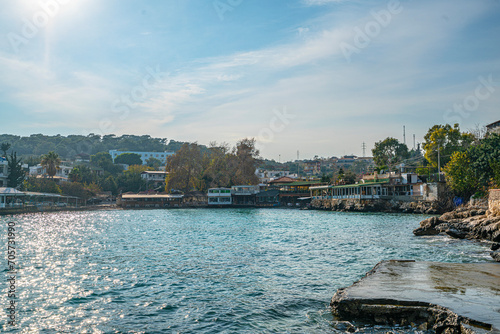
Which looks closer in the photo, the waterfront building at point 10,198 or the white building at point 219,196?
the waterfront building at point 10,198

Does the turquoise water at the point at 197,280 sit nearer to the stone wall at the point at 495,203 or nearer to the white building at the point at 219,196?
the stone wall at the point at 495,203

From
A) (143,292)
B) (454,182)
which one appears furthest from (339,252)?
(454,182)

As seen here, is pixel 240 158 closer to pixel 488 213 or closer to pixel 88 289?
pixel 488 213

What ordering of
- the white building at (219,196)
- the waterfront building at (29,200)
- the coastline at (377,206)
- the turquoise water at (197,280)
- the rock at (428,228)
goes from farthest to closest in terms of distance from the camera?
the white building at (219,196), the waterfront building at (29,200), the coastline at (377,206), the rock at (428,228), the turquoise water at (197,280)

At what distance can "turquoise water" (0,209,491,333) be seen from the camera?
34.3ft

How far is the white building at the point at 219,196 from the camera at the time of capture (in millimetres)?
86812

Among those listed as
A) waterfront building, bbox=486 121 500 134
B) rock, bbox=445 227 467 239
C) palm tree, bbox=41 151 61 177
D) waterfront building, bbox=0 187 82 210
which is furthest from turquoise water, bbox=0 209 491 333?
palm tree, bbox=41 151 61 177

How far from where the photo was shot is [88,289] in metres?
13.9

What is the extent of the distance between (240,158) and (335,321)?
84574 millimetres

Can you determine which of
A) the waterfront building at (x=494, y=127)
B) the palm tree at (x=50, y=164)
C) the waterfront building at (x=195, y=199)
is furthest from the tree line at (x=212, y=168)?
the waterfront building at (x=494, y=127)

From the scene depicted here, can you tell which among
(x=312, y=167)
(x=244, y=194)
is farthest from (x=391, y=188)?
(x=312, y=167)

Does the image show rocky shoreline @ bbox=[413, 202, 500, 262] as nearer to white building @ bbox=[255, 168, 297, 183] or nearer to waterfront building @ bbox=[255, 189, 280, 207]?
waterfront building @ bbox=[255, 189, 280, 207]

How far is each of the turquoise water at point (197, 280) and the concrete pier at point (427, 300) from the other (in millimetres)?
1115

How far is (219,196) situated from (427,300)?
78.7 metres
